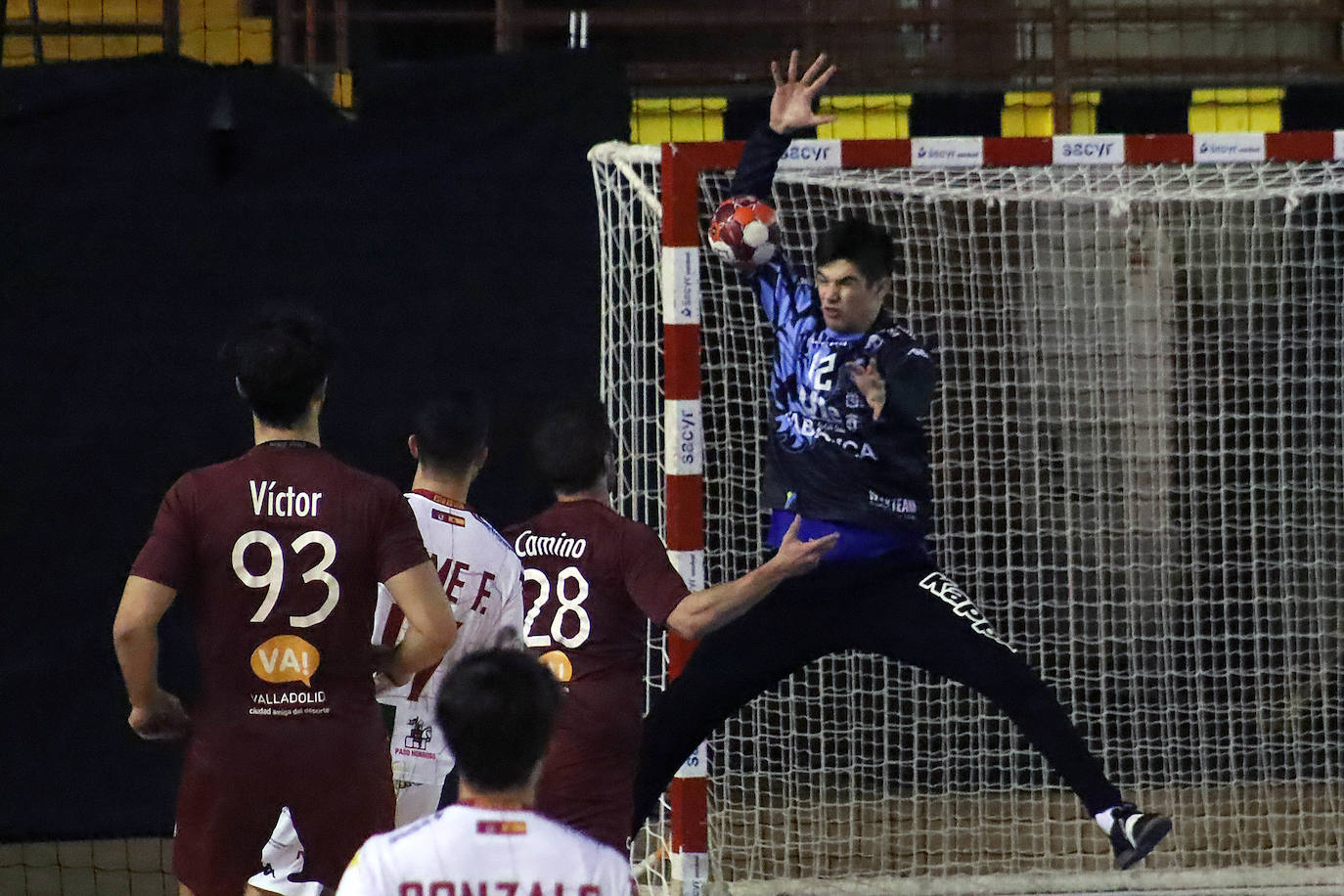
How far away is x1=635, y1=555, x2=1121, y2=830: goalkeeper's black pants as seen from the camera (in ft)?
16.9

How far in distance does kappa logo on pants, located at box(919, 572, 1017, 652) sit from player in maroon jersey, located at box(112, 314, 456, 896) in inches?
73.4

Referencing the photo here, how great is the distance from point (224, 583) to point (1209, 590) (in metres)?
5.50

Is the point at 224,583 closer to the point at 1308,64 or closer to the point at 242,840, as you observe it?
the point at 242,840

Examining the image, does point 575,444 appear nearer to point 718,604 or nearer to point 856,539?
point 718,604

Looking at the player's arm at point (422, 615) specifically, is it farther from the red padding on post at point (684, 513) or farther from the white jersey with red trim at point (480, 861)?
the red padding on post at point (684, 513)

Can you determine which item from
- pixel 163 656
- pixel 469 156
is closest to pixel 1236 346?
pixel 469 156

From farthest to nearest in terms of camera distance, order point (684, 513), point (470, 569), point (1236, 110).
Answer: point (1236, 110), point (684, 513), point (470, 569)

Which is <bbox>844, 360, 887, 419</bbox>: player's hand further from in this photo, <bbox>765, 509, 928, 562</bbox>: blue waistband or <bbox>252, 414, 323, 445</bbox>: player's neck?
<bbox>252, 414, 323, 445</bbox>: player's neck

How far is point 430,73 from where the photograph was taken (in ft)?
24.6

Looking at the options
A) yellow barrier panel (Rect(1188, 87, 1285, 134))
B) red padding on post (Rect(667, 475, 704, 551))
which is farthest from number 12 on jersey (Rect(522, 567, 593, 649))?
yellow barrier panel (Rect(1188, 87, 1285, 134))

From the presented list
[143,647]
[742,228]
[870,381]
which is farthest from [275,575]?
[742,228]

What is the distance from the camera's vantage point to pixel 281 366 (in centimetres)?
385

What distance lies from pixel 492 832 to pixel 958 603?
8.73 feet

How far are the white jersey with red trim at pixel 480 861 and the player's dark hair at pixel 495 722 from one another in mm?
69
